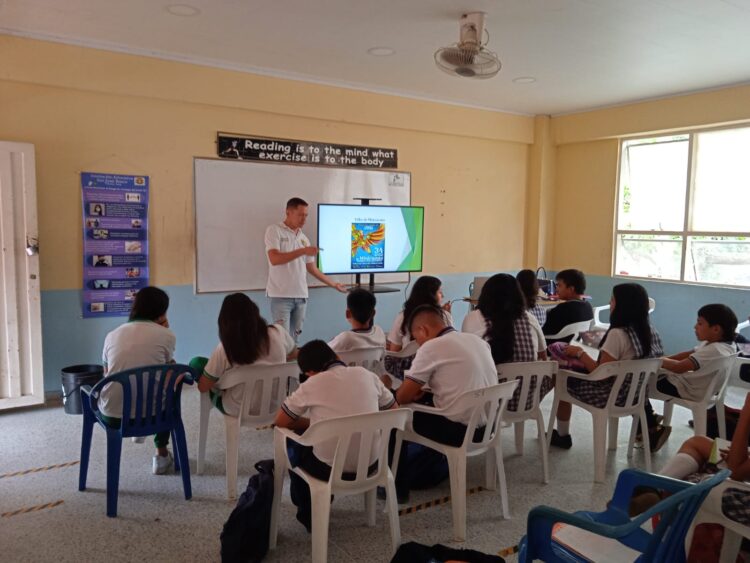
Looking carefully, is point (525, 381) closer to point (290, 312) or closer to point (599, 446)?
point (599, 446)

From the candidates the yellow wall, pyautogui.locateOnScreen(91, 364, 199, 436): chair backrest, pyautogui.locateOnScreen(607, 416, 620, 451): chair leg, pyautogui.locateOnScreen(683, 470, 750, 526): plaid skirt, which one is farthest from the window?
pyautogui.locateOnScreen(91, 364, 199, 436): chair backrest

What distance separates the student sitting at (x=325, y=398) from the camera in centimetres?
212

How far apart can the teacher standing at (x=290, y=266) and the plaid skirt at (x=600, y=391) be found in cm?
253

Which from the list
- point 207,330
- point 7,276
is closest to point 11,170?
point 7,276

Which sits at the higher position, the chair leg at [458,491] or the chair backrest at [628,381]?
the chair backrest at [628,381]

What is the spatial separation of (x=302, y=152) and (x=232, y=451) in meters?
3.31

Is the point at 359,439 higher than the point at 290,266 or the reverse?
the reverse

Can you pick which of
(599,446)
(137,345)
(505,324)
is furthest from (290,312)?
(599,446)

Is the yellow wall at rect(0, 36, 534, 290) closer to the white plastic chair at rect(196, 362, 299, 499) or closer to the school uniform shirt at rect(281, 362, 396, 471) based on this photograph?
the white plastic chair at rect(196, 362, 299, 499)

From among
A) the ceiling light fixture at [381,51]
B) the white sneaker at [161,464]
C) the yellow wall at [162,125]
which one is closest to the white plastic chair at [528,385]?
the white sneaker at [161,464]

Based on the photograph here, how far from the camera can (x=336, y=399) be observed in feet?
6.95

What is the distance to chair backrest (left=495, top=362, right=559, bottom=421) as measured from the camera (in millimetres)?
2934

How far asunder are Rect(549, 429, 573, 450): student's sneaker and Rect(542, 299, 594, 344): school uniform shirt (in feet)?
2.23

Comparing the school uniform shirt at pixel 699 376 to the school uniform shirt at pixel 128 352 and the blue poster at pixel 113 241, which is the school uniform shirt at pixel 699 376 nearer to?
the school uniform shirt at pixel 128 352
